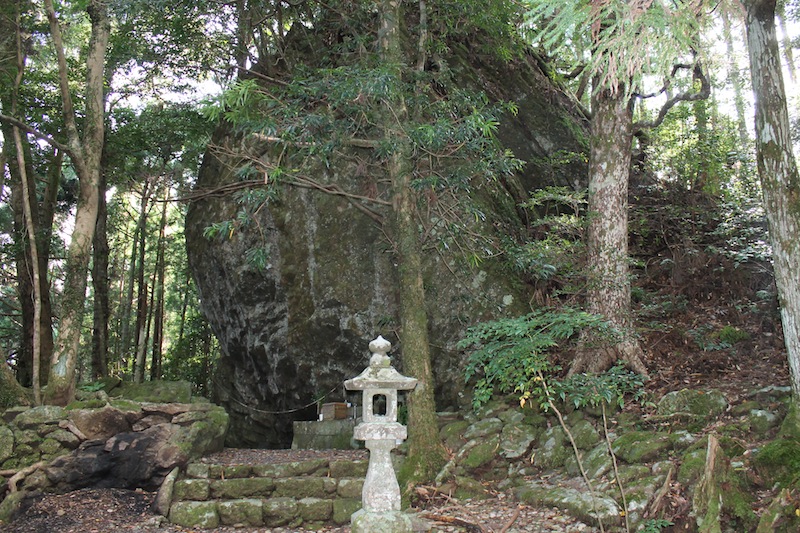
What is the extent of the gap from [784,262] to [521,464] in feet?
10.9

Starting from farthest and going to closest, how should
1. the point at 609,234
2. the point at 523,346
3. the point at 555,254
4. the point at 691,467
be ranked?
1. the point at 555,254
2. the point at 609,234
3. the point at 523,346
4. the point at 691,467

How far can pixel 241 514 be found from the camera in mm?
5578

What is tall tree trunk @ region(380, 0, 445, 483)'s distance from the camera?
6.01 meters

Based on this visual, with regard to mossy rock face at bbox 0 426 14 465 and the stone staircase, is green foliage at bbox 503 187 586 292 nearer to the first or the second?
the stone staircase

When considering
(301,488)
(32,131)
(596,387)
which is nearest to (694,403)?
(596,387)

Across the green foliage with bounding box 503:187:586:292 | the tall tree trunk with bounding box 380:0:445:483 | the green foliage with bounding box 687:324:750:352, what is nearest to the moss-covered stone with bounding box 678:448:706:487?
the tall tree trunk with bounding box 380:0:445:483

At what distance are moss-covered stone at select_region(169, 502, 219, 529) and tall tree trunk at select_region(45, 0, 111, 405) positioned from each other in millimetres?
2508

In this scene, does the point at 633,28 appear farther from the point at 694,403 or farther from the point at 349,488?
the point at 349,488

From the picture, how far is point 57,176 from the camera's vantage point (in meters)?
11.5

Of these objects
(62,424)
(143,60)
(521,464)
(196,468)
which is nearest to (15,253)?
(143,60)

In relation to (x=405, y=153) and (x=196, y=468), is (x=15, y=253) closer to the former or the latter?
(x=196, y=468)

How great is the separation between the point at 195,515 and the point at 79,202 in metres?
4.47

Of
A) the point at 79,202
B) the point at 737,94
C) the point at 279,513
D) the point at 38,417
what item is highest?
the point at 737,94

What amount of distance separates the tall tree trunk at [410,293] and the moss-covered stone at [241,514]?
1560 millimetres
